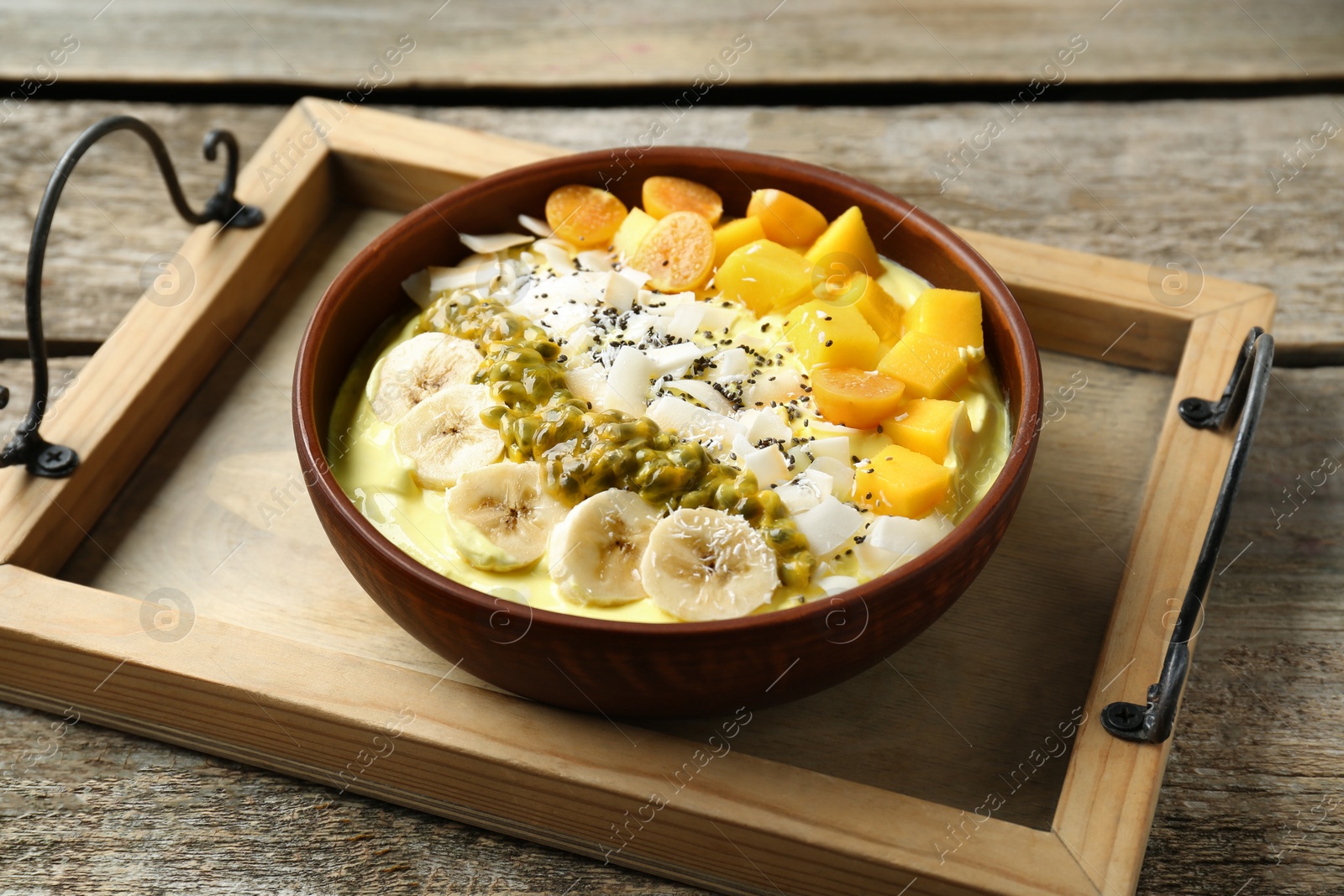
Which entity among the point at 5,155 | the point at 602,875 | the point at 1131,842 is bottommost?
the point at 602,875

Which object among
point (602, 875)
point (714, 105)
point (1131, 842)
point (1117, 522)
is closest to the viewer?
point (1131, 842)

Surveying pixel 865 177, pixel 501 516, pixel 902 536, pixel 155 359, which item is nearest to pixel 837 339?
pixel 902 536

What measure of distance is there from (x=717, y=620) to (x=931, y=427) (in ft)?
1.46

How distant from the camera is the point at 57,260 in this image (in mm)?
2473

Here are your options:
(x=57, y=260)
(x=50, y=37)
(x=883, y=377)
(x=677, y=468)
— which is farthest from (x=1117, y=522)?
(x=50, y=37)

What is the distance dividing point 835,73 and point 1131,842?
199 centimetres

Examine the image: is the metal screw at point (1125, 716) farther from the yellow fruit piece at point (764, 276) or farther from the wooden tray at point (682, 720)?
the yellow fruit piece at point (764, 276)

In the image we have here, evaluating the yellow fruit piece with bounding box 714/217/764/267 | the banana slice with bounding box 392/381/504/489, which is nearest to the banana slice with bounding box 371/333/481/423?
the banana slice with bounding box 392/381/504/489

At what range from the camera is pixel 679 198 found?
2000 mm

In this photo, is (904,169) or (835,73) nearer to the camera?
(904,169)

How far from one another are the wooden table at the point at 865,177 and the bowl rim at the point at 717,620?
1.17ft

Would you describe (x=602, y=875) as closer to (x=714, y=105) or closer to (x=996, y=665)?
(x=996, y=665)

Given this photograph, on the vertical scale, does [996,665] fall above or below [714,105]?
below

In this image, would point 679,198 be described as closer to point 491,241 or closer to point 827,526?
point 491,241
